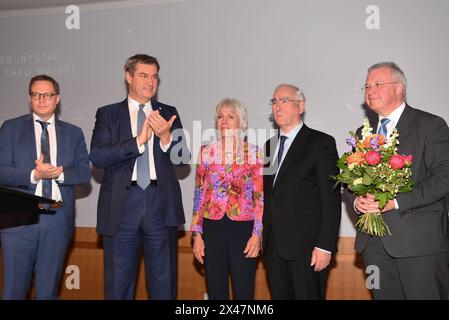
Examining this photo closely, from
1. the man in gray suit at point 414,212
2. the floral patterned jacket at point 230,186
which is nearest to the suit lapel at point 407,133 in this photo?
the man in gray suit at point 414,212

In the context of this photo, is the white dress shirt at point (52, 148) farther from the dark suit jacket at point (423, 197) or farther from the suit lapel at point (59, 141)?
the dark suit jacket at point (423, 197)

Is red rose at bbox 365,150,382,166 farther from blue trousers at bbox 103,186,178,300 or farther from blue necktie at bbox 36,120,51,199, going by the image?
blue necktie at bbox 36,120,51,199

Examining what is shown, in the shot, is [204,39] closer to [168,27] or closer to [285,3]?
[168,27]

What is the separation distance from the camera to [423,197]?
2715 millimetres

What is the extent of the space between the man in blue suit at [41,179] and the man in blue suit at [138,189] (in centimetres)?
21

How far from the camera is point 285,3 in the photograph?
4.62m

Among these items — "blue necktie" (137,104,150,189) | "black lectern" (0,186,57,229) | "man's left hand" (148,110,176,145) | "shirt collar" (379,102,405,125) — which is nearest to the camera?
"black lectern" (0,186,57,229)

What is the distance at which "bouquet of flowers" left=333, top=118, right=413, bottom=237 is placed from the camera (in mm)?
2652

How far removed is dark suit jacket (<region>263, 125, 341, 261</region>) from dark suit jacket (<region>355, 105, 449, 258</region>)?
1.18ft

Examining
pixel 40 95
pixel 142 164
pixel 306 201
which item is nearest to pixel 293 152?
pixel 306 201

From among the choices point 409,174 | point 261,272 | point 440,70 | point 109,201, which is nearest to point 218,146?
point 109,201

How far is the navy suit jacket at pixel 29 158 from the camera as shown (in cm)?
313

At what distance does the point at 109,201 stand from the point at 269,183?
1.06 metres

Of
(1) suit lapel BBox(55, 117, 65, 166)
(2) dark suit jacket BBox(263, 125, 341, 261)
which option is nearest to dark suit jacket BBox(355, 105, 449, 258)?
(2) dark suit jacket BBox(263, 125, 341, 261)
